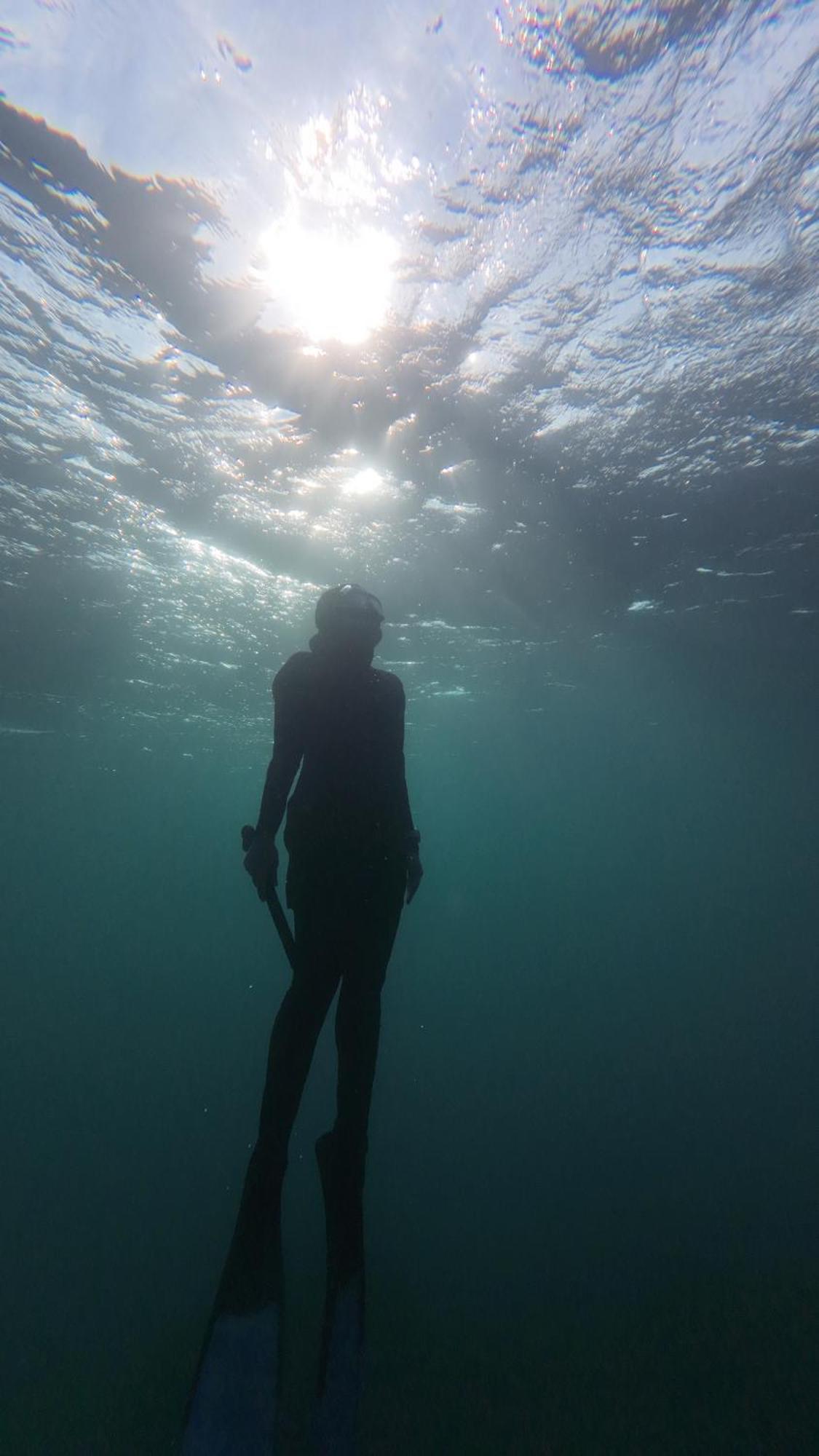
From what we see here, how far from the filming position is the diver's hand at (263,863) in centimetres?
277

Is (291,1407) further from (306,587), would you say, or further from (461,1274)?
(306,587)

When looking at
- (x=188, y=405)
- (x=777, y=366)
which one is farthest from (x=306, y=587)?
(x=777, y=366)

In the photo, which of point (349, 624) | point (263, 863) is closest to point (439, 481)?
point (349, 624)

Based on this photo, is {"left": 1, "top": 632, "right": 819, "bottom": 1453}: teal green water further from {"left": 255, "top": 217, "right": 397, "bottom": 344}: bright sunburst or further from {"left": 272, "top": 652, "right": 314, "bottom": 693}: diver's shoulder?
{"left": 255, "top": 217, "right": 397, "bottom": 344}: bright sunburst

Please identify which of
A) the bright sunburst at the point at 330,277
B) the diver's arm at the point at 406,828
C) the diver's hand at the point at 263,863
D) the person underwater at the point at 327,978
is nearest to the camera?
the person underwater at the point at 327,978

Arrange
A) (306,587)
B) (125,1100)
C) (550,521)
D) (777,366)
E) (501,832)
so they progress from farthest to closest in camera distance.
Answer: (501,832)
(125,1100)
(306,587)
(550,521)
(777,366)

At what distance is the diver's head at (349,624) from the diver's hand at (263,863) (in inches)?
42.8

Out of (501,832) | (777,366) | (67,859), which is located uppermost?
(777,366)

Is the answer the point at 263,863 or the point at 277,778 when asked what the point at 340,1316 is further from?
the point at 277,778

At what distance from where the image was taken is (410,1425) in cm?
583

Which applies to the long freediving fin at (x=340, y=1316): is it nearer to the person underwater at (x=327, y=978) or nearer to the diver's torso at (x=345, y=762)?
the person underwater at (x=327, y=978)

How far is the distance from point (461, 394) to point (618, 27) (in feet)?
13.4

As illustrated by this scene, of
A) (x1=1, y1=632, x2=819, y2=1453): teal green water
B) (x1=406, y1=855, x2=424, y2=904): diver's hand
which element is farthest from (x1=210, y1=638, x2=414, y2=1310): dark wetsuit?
(x1=1, y1=632, x2=819, y2=1453): teal green water

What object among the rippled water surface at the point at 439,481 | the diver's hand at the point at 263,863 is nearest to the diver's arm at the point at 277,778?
the diver's hand at the point at 263,863
